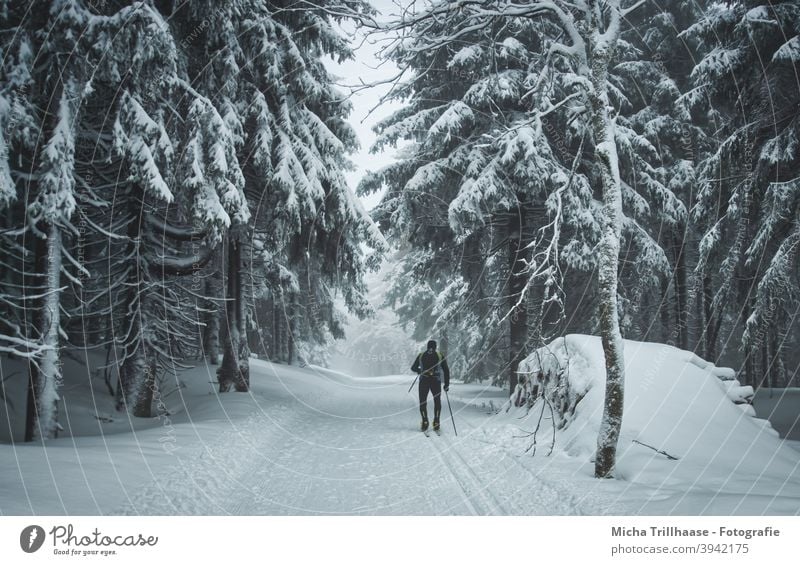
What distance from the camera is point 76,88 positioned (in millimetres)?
6691

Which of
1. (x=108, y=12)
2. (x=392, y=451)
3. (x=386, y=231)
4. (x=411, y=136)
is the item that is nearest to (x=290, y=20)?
(x=411, y=136)

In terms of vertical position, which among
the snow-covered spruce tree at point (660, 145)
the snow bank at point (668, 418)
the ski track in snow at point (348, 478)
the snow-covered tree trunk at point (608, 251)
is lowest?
the ski track in snow at point (348, 478)

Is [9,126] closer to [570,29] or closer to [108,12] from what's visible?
[108,12]

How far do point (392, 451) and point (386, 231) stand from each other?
24.3ft

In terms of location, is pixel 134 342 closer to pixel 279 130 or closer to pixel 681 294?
pixel 279 130

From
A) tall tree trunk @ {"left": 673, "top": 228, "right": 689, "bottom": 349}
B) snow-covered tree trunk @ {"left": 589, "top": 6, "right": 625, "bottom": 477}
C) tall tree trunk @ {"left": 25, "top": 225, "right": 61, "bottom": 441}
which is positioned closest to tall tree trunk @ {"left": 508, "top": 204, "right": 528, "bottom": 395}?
tall tree trunk @ {"left": 673, "top": 228, "right": 689, "bottom": 349}

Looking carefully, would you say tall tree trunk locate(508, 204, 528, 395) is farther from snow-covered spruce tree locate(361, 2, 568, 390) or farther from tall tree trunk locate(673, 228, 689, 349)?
tall tree trunk locate(673, 228, 689, 349)

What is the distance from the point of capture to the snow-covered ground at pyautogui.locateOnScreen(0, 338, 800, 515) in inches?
169

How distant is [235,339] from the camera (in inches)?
504

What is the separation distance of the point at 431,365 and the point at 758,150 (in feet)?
26.1

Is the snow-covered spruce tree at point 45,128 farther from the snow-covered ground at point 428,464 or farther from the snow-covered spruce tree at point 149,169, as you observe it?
the snow-covered ground at point 428,464

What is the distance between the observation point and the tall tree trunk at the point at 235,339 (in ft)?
41.2

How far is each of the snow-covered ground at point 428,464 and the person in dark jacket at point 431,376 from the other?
496 millimetres

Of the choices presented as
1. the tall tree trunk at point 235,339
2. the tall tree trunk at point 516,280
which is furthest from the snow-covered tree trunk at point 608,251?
the tall tree trunk at point 235,339
